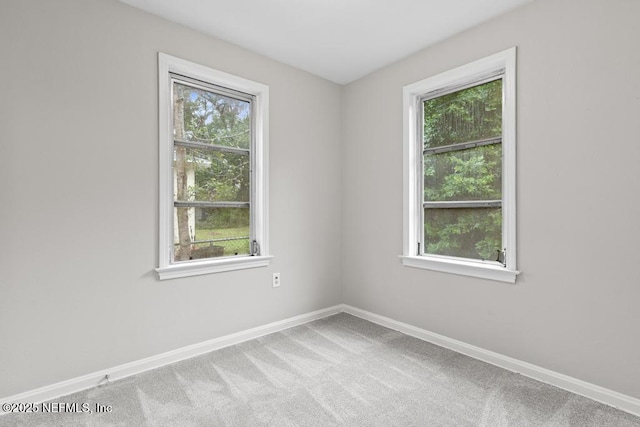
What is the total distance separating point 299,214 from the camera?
122 inches

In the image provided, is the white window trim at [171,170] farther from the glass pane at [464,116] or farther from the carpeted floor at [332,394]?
the glass pane at [464,116]

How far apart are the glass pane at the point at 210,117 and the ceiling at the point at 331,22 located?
462 mm

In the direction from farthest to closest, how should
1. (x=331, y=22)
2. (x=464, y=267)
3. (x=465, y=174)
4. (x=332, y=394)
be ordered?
(x=465, y=174) < (x=464, y=267) < (x=331, y=22) < (x=332, y=394)

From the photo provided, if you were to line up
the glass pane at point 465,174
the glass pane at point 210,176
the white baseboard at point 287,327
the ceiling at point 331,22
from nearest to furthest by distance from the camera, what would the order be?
the white baseboard at point 287,327
the ceiling at point 331,22
the glass pane at point 465,174
the glass pane at point 210,176

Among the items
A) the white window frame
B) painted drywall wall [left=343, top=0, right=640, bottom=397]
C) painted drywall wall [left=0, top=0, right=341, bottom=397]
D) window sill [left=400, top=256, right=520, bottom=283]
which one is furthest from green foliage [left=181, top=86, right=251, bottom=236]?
painted drywall wall [left=343, top=0, right=640, bottom=397]

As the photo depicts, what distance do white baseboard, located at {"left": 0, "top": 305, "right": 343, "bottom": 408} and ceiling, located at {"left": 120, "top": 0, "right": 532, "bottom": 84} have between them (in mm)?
2367

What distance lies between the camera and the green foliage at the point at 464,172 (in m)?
2.37

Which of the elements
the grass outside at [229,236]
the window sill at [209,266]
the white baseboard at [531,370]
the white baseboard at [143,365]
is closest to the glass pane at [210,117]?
the grass outside at [229,236]

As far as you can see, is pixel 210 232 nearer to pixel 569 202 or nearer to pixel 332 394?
pixel 332 394

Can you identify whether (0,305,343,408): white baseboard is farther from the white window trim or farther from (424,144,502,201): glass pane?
(424,144,502,201): glass pane

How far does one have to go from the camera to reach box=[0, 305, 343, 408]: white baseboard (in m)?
1.83

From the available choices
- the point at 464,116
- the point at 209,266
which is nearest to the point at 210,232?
the point at 209,266

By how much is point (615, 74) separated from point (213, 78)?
2591 millimetres

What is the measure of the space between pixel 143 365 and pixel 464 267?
237cm
